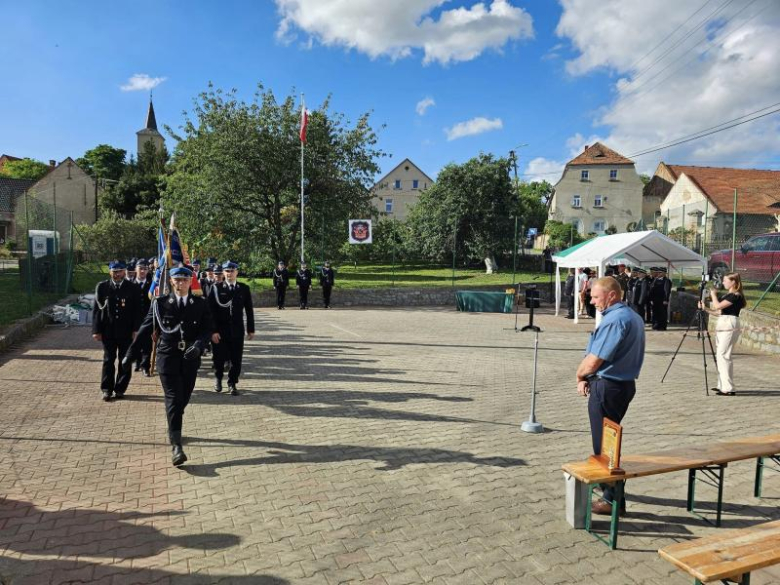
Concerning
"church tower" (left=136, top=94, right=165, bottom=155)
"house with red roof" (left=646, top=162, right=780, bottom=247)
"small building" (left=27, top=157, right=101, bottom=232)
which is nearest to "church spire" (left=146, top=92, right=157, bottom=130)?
"church tower" (left=136, top=94, right=165, bottom=155)

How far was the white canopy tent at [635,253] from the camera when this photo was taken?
1611 centimetres

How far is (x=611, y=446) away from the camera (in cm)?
→ 420

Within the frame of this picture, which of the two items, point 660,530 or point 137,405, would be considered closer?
point 660,530

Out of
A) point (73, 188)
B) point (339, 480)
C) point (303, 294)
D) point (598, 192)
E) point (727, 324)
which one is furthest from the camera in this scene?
point (73, 188)

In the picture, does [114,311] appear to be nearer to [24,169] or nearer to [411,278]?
[411,278]

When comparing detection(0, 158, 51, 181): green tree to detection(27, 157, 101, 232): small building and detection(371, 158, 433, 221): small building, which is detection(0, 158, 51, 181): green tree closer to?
detection(27, 157, 101, 232): small building

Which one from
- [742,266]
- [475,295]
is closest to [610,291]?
[742,266]

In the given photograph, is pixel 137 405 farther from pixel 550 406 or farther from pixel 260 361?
pixel 550 406

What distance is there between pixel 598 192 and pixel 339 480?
56905 mm

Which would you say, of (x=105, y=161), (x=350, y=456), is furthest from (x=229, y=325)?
(x=105, y=161)

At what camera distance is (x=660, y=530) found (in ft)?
14.7

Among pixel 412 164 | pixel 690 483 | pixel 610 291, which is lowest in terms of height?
pixel 690 483

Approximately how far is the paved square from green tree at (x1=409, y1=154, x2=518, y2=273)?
83.7 feet

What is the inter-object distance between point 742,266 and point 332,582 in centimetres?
1777
